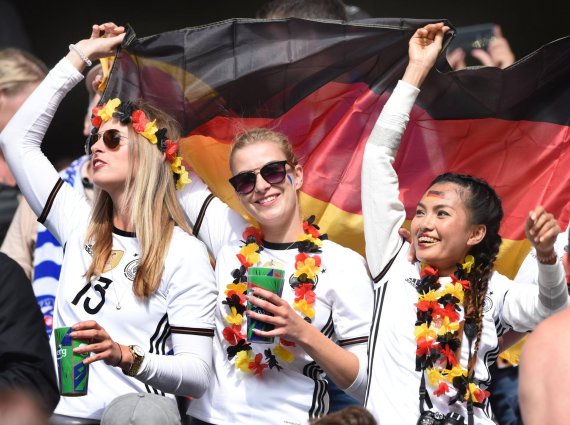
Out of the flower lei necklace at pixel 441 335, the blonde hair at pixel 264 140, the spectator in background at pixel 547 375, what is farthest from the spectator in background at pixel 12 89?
the spectator in background at pixel 547 375

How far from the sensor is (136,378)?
4727mm

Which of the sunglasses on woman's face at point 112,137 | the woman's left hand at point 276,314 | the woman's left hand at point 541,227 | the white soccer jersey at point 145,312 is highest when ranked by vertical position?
the woman's left hand at point 541,227

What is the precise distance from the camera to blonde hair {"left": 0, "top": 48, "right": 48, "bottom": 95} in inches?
267

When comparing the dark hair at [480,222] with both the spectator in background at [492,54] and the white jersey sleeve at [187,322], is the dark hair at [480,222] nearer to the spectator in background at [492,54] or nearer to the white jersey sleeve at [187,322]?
the white jersey sleeve at [187,322]

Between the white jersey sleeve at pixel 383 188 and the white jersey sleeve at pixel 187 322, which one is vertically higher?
the white jersey sleeve at pixel 383 188

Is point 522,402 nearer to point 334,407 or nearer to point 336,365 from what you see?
point 336,365

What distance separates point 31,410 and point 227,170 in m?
2.30

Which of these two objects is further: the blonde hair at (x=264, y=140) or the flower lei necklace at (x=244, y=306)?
the blonde hair at (x=264, y=140)

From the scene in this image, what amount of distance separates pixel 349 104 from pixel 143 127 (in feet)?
3.35

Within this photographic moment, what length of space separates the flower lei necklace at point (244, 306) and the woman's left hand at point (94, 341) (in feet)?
2.32

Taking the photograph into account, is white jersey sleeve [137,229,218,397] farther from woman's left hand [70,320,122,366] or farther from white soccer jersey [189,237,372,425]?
woman's left hand [70,320,122,366]

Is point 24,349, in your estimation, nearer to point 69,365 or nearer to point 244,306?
point 69,365

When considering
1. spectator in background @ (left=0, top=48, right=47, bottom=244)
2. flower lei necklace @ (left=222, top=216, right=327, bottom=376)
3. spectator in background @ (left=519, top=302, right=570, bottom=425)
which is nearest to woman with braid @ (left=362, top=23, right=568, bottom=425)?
flower lei necklace @ (left=222, top=216, right=327, bottom=376)

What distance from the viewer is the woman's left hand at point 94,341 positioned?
14.2 feet
